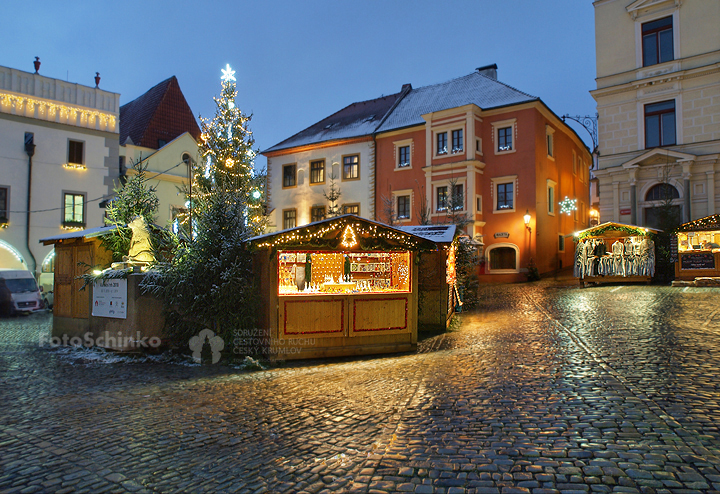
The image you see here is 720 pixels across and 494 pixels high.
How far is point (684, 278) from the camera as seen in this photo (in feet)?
66.1

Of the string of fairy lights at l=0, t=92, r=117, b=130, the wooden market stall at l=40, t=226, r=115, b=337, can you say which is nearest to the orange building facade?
the string of fairy lights at l=0, t=92, r=117, b=130

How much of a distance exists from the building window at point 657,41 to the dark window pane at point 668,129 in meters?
2.72

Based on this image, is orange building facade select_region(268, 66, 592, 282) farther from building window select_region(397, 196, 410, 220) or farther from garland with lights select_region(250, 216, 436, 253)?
garland with lights select_region(250, 216, 436, 253)

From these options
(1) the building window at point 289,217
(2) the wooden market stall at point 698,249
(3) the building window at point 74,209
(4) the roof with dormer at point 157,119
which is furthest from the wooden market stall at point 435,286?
(1) the building window at point 289,217

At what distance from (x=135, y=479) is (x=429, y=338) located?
8.18 m

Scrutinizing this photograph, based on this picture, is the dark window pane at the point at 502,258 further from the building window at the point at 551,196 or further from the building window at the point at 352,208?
the building window at the point at 352,208

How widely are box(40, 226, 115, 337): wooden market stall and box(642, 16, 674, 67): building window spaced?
25.9 metres

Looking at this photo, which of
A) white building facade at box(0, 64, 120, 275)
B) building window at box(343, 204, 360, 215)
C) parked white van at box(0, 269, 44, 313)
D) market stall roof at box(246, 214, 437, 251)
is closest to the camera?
market stall roof at box(246, 214, 437, 251)

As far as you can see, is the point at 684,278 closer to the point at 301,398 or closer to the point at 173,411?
the point at 301,398

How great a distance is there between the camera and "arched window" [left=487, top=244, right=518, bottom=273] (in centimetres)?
2901

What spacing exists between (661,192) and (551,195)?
747 centimetres

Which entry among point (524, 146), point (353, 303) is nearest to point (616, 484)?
point (353, 303)

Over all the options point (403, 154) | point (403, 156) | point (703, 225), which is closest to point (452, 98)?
point (403, 154)

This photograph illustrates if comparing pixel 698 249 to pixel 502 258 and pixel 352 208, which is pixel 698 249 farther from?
pixel 352 208
